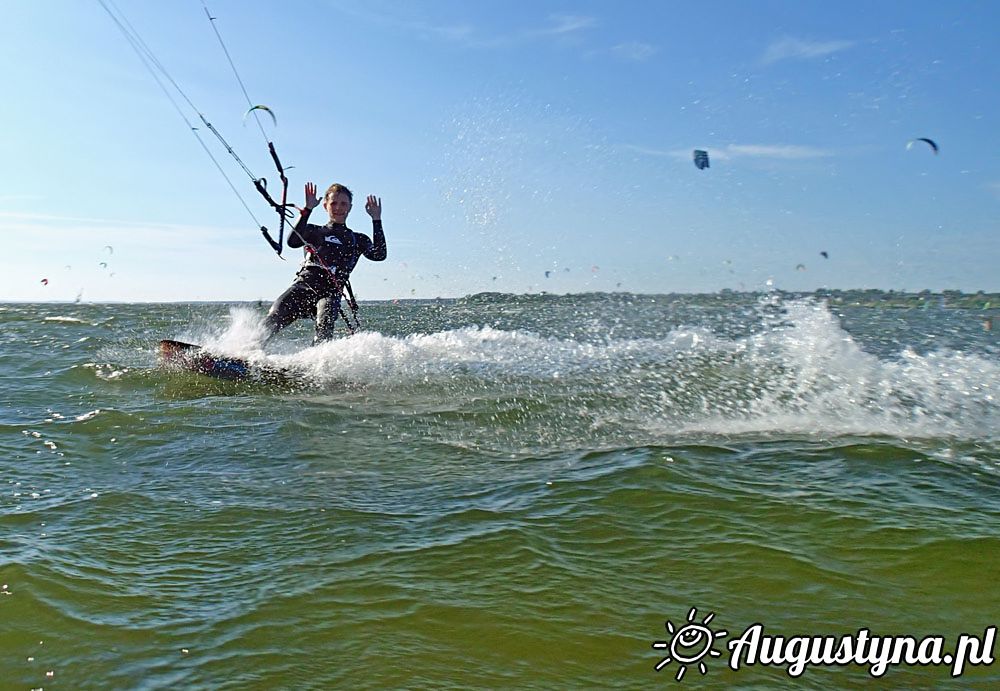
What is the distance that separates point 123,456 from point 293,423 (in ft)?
5.89

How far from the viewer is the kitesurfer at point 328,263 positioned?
38.8ft

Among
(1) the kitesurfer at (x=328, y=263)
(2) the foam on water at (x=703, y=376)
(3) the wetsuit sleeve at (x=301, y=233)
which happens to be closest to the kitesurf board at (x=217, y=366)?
(2) the foam on water at (x=703, y=376)

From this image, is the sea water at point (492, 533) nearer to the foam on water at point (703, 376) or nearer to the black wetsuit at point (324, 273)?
the foam on water at point (703, 376)

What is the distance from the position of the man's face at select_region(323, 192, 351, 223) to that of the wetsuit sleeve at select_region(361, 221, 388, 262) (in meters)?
0.52

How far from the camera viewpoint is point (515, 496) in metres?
5.08

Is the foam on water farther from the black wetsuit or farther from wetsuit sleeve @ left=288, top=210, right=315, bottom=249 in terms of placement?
wetsuit sleeve @ left=288, top=210, right=315, bottom=249

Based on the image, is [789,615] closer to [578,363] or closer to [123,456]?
[123,456]

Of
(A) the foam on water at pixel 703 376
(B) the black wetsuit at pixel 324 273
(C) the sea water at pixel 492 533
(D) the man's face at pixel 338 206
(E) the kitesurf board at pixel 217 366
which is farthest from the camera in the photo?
(D) the man's face at pixel 338 206

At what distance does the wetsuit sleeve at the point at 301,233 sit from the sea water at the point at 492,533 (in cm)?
311

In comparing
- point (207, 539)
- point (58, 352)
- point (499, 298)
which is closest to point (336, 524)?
point (207, 539)

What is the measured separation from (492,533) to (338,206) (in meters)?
8.75

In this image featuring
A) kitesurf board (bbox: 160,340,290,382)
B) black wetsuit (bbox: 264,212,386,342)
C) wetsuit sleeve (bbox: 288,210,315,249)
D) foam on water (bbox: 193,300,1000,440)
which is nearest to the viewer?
foam on water (bbox: 193,300,1000,440)

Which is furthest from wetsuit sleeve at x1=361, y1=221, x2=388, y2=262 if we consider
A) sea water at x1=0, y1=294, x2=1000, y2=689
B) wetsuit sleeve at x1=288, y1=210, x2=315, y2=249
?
sea water at x1=0, y1=294, x2=1000, y2=689

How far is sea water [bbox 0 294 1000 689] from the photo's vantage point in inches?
117
